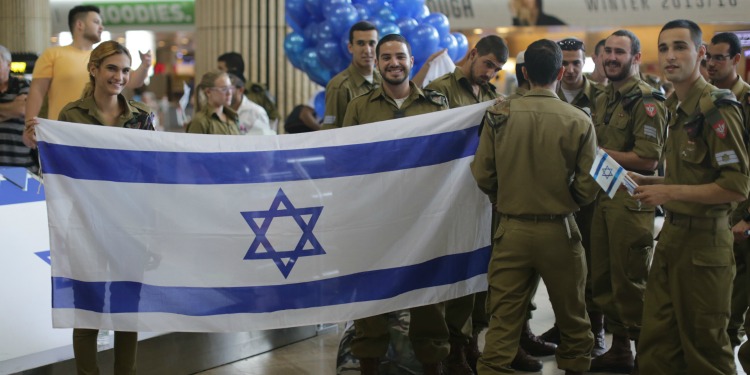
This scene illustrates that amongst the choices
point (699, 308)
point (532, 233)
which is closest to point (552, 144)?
point (532, 233)

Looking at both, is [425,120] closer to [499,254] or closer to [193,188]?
[499,254]

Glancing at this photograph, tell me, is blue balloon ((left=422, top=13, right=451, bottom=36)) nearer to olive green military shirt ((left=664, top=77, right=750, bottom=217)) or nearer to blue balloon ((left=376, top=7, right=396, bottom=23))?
blue balloon ((left=376, top=7, right=396, bottom=23))

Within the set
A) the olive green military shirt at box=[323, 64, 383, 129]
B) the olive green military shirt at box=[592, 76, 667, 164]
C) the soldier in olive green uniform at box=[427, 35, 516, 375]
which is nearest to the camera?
the soldier in olive green uniform at box=[427, 35, 516, 375]

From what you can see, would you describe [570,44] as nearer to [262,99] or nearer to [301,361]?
[301,361]

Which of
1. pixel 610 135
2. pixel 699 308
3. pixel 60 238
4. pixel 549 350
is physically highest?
pixel 610 135

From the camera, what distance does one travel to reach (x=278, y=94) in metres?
10.9

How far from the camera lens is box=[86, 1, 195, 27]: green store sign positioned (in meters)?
18.0

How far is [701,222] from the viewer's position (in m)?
4.05

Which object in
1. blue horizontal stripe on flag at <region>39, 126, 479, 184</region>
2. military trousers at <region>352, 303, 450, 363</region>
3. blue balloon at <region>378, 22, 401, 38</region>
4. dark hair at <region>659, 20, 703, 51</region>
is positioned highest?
dark hair at <region>659, 20, 703, 51</region>

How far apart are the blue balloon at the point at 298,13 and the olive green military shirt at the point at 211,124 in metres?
2.67

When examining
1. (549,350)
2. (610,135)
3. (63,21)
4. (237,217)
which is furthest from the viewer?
(63,21)

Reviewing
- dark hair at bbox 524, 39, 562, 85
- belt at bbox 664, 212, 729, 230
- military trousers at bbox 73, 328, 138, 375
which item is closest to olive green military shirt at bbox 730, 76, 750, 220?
belt at bbox 664, 212, 729, 230

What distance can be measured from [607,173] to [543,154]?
0.33 metres

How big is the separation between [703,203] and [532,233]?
2.42 feet
